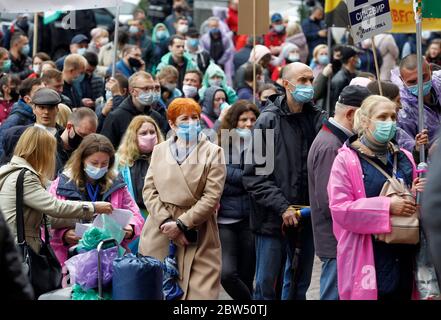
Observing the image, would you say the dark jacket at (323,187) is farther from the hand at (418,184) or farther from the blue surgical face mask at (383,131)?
the hand at (418,184)

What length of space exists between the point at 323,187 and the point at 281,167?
0.92 metres

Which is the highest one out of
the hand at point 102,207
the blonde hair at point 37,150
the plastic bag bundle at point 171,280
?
the blonde hair at point 37,150

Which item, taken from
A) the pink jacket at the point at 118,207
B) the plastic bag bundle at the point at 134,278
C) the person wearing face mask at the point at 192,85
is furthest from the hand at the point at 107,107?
the plastic bag bundle at the point at 134,278

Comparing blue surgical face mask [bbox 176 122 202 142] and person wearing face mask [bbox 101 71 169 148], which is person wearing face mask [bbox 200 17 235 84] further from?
blue surgical face mask [bbox 176 122 202 142]

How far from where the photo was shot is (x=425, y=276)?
755cm

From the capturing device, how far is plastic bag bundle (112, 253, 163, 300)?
7.26 m

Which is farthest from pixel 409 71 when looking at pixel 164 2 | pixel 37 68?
pixel 164 2

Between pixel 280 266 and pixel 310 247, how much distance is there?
0.95ft

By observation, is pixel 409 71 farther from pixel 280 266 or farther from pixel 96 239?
pixel 96 239

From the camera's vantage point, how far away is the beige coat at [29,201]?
7.86 m

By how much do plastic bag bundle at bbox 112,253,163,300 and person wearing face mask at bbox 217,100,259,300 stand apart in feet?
8.28

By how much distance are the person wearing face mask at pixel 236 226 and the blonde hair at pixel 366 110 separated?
193 cm

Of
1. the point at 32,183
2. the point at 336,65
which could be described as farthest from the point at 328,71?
the point at 32,183
